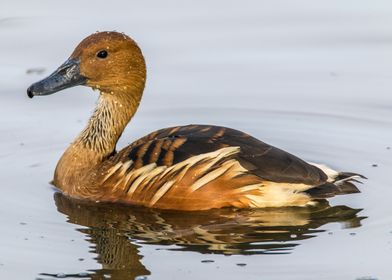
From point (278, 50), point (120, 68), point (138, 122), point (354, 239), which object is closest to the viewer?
point (354, 239)

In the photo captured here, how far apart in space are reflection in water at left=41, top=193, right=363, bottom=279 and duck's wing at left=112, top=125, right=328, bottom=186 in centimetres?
33

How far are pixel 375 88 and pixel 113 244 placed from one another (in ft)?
16.8

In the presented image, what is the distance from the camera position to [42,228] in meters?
10.3

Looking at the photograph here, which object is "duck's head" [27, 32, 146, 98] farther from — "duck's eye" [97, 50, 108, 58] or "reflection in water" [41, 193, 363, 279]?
"reflection in water" [41, 193, 363, 279]

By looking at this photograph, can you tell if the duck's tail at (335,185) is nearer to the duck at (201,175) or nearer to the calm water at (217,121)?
the duck at (201,175)

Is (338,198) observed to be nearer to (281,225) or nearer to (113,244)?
(281,225)

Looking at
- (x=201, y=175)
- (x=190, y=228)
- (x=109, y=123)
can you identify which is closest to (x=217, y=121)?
(x=109, y=123)

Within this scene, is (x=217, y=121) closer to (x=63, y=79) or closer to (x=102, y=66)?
(x=102, y=66)

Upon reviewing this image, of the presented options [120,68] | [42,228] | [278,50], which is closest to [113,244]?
[42,228]

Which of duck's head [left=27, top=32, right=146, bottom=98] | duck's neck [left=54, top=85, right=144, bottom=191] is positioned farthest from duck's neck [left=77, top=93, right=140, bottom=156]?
duck's head [left=27, top=32, right=146, bottom=98]

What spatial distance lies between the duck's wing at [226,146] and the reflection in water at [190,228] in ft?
1.10

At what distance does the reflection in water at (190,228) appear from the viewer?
9.70 metres

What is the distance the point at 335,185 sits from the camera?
10.9m

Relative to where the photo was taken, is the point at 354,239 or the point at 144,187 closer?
the point at 354,239
